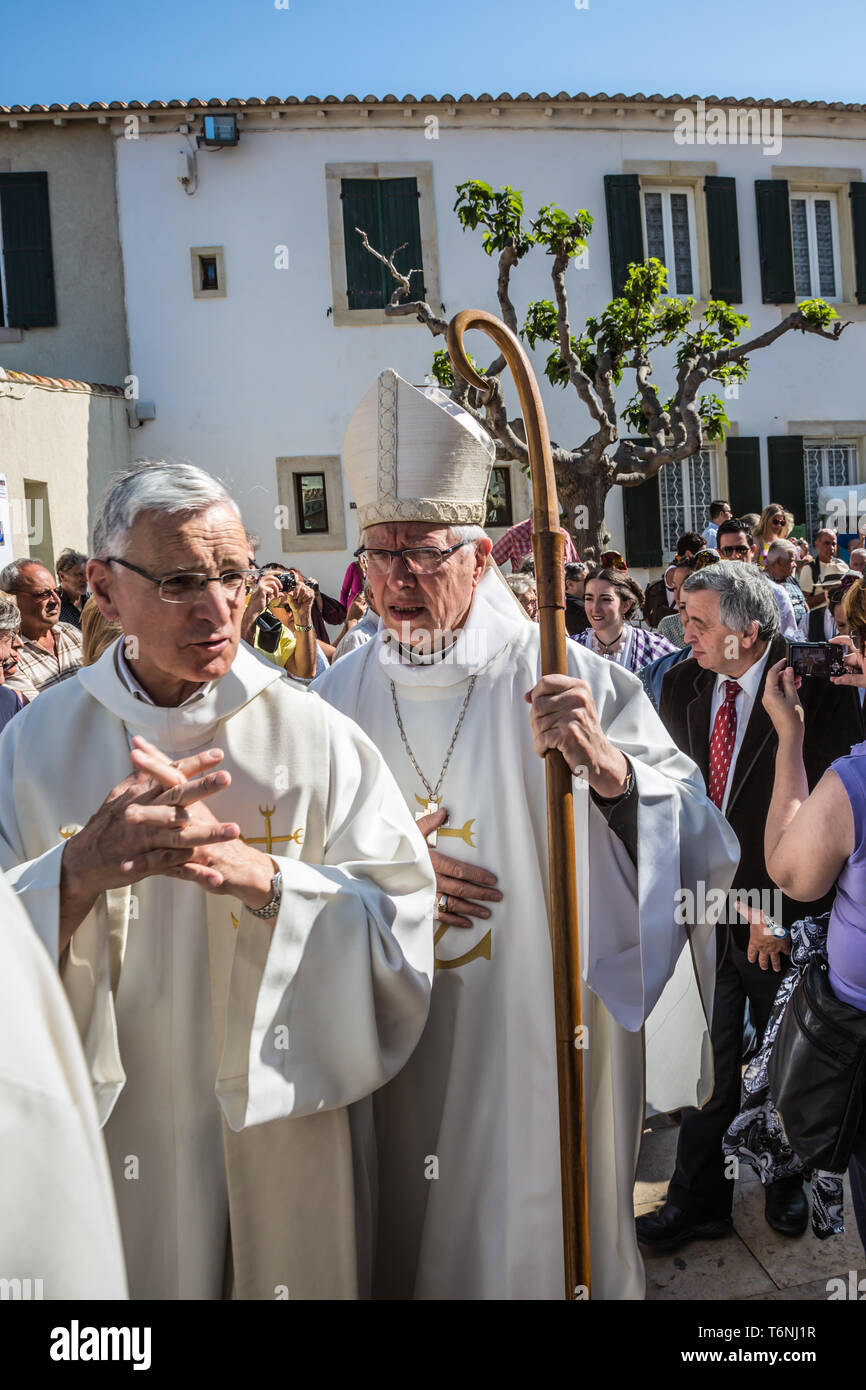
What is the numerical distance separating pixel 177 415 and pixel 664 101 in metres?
7.74

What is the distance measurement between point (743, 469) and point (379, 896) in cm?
1444

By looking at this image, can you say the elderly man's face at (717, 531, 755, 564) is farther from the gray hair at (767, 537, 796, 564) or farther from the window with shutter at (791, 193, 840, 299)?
the window with shutter at (791, 193, 840, 299)

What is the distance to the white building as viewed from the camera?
46.5ft

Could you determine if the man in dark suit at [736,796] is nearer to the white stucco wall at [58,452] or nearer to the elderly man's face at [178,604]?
the elderly man's face at [178,604]

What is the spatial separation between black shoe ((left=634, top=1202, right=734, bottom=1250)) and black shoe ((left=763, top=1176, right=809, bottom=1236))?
135mm

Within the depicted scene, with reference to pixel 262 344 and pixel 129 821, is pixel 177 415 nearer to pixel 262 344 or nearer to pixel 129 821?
pixel 262 344

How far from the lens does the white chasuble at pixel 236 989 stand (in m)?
1.96

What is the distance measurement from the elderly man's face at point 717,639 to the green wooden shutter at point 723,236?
13049 mm

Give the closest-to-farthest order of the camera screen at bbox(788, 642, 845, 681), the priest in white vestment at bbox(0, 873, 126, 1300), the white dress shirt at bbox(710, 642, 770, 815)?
1. the priest in white vestment at bbox(0, 873, 126, 1300)
2. the camera screen at bbox(788, 642, 845, 681)
3. the white dress shirt at bbox(710, 642, 770, 815)

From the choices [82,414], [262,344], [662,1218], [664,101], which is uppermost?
[664,101]

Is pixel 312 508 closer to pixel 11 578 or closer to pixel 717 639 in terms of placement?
pixel 11 578

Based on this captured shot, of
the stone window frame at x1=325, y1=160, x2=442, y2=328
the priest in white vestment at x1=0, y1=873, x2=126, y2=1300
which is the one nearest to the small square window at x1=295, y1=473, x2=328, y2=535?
the stone window frame at x1=325, y1=160, x2=442, y2=328
